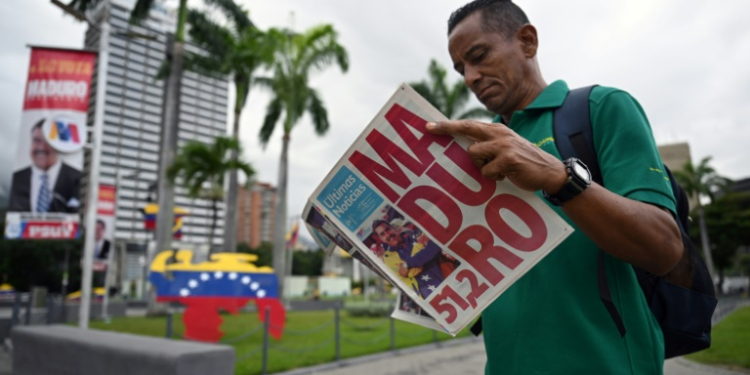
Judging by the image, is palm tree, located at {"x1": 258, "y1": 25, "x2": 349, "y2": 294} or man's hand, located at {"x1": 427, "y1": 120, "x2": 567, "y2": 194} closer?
man's hand, located at {"x1": 427, "y1": 120, "x2": 567, "y2": 194}

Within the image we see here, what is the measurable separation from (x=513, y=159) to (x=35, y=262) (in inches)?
2466

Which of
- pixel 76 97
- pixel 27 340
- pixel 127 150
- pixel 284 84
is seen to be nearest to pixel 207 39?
pixel 284 84

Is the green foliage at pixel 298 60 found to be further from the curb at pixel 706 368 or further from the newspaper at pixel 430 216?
the newspaper at pixel 430 216

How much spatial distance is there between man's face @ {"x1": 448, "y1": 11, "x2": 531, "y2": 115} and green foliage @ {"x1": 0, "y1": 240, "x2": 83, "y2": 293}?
5745cm

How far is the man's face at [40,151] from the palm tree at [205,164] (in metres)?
10.9

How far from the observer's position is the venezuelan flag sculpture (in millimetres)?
11406

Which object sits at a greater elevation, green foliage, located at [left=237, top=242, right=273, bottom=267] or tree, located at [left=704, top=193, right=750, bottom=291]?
tree, located at [left=704, top=193, right=750, bottom=291]

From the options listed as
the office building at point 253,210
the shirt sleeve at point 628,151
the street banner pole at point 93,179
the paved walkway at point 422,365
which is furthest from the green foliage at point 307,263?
the shirt sleeve at point 628,151

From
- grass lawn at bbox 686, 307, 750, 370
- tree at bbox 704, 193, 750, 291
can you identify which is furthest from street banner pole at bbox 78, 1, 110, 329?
tree at bbox 704, 193, 750, 291

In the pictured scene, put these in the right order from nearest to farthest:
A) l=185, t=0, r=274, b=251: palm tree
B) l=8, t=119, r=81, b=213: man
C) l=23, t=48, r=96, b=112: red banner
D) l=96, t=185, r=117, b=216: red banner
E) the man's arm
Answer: the man's arm, l=8, t=119, r=81, b=213: man, l=23, t=48, r=96, b=112: red banner, l=96, t=185, r=117, b=216: red banner, l=185, t=0, r=274, b=251: palm tree

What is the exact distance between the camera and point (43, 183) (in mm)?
9609

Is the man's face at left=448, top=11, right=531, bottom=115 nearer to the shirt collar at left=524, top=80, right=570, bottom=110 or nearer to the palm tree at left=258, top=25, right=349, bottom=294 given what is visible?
the shirt collar at left=524, top=80, right=570, bottom=110

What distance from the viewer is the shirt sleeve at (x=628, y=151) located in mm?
1051

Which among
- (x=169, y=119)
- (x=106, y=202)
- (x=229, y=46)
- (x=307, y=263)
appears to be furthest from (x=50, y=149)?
(x=307, y=263)
